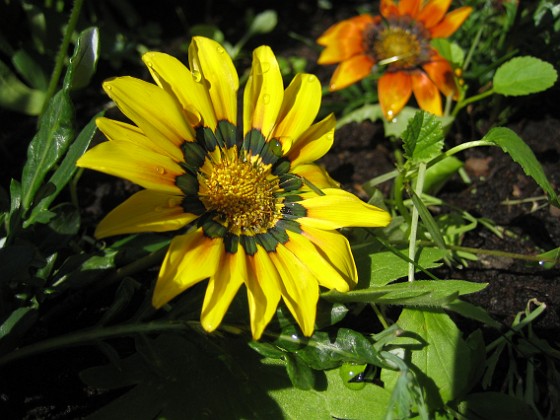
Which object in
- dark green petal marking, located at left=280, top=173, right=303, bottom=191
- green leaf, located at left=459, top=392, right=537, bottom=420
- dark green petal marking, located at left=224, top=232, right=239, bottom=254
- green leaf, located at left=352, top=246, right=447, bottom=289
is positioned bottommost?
green leaf, located at left=459, top=392, right=537, bottom=420

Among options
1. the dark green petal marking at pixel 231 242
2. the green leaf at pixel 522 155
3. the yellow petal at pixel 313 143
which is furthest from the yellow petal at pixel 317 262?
the green leaf at pixel 522 155

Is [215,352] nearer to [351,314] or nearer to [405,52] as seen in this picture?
[351,314]

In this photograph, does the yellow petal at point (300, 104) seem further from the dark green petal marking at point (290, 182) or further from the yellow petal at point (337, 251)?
the yellow petal at point (337, 251)

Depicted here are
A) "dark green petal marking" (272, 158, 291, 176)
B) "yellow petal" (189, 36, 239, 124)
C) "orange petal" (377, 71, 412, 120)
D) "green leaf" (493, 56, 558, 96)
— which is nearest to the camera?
"yellow petal" (189, 36, 239, 124)

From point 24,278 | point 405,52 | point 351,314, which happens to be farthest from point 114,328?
point 405,52

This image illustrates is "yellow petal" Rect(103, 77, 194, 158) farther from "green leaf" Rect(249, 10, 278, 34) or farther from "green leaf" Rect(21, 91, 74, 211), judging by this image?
"green leaf" Rect(249, 10, 278, 34)

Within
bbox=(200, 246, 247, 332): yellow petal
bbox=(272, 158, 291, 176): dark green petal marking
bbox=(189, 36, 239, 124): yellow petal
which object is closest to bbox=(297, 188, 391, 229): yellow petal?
bbox=(272, 158, 291, 176): dark green petal marking
